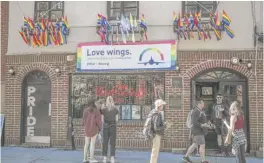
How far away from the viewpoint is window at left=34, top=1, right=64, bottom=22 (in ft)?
39.0

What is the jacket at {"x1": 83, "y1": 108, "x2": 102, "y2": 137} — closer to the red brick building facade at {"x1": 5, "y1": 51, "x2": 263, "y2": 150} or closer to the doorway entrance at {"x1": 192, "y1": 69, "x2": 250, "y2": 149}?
the red brick building facade at {"x1": 5, "y1": 51, "x2": 263, "y2": 150}

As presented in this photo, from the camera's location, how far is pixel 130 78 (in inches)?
450

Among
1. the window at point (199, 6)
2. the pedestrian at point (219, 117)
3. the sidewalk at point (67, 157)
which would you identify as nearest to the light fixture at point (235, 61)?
the pedestrian at point (219, 117)

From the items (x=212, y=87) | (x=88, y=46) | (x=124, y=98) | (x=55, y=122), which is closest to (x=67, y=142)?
(x=55, y=122)

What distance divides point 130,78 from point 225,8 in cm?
355

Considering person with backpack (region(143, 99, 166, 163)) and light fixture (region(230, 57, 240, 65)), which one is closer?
person with backpack (region(143, 99, 166, 163))

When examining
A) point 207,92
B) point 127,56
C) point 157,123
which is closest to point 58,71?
point 127,56

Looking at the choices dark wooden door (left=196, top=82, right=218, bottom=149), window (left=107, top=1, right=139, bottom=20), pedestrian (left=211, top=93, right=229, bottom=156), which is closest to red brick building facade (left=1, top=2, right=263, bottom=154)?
dark wooden door (left=196, top=82, right=218, bottom=149)

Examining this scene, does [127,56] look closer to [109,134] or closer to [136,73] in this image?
[136,73]

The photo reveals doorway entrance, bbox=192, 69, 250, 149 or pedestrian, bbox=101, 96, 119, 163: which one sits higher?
doorway entrance, bbox=192, 69, 250, 149

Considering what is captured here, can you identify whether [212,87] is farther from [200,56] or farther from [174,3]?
[174,3]

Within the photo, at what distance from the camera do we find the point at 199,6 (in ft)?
36.7

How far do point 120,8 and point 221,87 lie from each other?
13.0 feet

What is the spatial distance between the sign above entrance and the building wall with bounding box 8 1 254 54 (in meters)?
0.25
